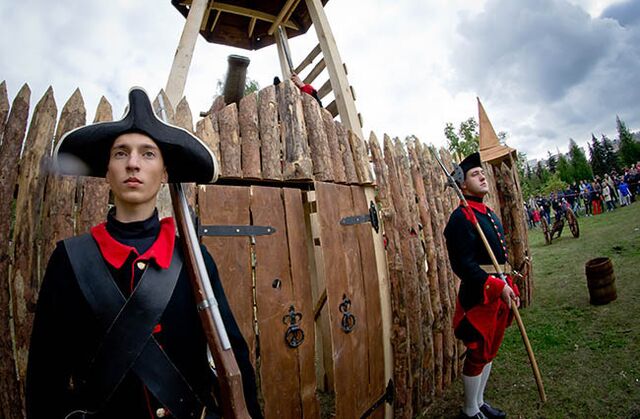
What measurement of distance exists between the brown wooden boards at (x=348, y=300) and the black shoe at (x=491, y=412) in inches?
43.1

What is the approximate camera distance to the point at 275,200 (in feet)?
9.34

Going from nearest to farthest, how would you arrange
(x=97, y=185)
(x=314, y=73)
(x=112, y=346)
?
1. (x=112, y=346)
2. (x=97, y=185)
3. (x=314, y=73)

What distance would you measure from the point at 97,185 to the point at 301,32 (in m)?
4.91

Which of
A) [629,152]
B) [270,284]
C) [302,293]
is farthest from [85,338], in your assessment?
[629,152]

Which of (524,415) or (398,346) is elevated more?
(398,346)

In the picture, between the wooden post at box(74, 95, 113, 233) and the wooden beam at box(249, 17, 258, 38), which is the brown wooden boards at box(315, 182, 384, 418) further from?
the wooden beam at box(249, 17, 258, 38)

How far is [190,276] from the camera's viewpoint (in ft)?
4.65

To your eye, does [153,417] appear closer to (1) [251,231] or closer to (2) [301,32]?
(1) [251,231]

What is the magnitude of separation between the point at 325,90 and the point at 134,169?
416cm

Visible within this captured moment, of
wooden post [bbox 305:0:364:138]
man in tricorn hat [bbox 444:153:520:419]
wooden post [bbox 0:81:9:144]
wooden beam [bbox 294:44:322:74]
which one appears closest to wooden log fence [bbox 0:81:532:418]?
wooden post [bbox 0:81:9:144]

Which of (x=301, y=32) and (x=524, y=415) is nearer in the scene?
(x=524, y=415)

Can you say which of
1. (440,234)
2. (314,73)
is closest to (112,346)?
(440,234)

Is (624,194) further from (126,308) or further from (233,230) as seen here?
(126,308)

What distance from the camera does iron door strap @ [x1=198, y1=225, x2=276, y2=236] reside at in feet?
8.06
